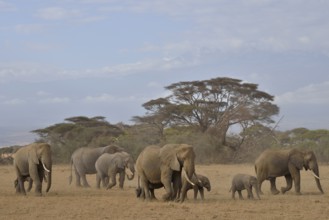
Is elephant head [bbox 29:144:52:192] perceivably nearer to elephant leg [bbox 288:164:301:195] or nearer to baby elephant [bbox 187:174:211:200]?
baby elephant [bbox 187:174:211:200]

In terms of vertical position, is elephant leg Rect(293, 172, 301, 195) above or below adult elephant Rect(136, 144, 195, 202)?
below

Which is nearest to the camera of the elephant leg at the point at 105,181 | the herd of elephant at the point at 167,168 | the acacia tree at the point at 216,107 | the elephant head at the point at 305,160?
the herd of elephant at the point at 167,168

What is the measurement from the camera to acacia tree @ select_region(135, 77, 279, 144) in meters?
46.8

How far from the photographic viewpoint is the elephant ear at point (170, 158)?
1683cm

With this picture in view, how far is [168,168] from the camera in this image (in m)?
17.0

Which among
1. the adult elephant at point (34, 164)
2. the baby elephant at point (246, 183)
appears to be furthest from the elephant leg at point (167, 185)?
the adult elephant at point (34, 164)

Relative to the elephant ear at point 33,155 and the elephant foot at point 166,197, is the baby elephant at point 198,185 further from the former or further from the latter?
the elephant ear at point 33,155

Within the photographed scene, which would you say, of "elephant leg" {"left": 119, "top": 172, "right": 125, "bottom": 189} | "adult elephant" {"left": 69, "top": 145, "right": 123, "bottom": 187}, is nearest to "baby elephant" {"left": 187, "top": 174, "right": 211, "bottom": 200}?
"elephant leg" {"left": 119, "top": 172, "right": 125, "bottom": 189}

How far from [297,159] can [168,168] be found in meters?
5.76

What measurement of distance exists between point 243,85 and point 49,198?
101 ft

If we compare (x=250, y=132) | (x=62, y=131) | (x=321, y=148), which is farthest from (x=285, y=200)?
(x=62, y=131)

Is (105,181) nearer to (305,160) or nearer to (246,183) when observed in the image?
(246,183)

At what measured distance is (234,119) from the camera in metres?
46.6

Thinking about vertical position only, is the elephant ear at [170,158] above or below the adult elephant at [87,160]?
below
